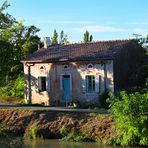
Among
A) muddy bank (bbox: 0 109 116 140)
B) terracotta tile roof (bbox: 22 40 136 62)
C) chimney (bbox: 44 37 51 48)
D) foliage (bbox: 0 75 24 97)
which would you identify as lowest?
muddy bank (bbox: 0 109 116 140)

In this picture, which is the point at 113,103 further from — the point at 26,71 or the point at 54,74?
the point at 26,71

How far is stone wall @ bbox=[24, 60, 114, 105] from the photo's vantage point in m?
34.4

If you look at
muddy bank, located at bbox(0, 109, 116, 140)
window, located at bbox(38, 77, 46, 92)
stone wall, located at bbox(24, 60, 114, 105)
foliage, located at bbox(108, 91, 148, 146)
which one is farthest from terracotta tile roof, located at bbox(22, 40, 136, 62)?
foliage, located at bbox(108, 91, 148, 146)

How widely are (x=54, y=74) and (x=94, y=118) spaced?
10.0 m

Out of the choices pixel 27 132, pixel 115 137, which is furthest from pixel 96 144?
pixel 27 132

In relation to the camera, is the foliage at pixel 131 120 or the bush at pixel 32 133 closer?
the foliage at pixel 131 120

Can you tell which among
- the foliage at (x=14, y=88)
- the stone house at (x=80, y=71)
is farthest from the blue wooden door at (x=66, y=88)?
the foliage at (x=14, y=88)

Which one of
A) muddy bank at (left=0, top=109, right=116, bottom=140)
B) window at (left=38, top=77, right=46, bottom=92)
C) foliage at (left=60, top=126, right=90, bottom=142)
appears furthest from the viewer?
window at (left=38, top=77, right=46, bottom=92)

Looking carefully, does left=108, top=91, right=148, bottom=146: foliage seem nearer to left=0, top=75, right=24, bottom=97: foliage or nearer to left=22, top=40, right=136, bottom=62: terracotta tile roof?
left=22, top=40, right=136, bottom=62: terracotta tile roof

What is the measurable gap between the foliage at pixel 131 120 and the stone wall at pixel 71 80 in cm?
983

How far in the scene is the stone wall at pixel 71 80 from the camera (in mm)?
34375

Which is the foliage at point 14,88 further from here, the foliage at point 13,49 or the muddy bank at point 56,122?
the muddy bank at point 56,122

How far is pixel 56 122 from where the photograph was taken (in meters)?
28.1

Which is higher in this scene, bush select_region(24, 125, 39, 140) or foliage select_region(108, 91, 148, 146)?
foliage select_region(108, 91, 148, 146)
